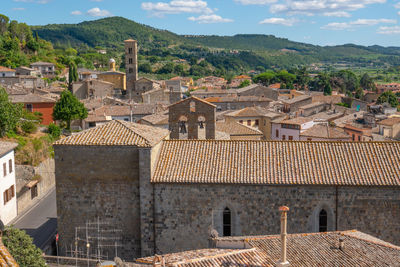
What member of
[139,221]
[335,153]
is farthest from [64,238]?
[335,153]

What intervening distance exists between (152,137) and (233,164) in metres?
3.64

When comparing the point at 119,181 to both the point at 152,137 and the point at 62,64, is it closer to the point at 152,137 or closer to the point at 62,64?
the point at 152,137

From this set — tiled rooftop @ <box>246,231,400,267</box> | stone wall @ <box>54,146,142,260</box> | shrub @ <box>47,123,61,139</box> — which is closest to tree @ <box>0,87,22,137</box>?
shrub @ <box>47,123,61,139</box>

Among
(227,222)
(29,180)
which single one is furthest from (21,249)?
(29,180)

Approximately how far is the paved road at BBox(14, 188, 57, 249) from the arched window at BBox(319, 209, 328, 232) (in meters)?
13.2

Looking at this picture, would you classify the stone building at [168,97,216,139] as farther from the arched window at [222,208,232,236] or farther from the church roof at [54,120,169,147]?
the arched window at [222,208,232,236]

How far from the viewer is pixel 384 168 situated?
741 inches

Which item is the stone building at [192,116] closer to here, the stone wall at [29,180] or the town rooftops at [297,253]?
the town rooftops at [297,253]

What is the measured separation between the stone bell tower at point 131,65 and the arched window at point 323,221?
68.4 meters

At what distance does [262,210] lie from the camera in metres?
18.7

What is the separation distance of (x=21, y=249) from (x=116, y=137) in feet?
18.6

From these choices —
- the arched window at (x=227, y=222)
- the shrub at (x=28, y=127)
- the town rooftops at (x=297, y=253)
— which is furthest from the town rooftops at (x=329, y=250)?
the shrub at (x=28, y=127)

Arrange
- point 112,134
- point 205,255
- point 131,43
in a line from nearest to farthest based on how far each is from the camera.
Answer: point 205,255 < point 112,134 < point 131,43

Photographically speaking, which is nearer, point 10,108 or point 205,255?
point 205,255
